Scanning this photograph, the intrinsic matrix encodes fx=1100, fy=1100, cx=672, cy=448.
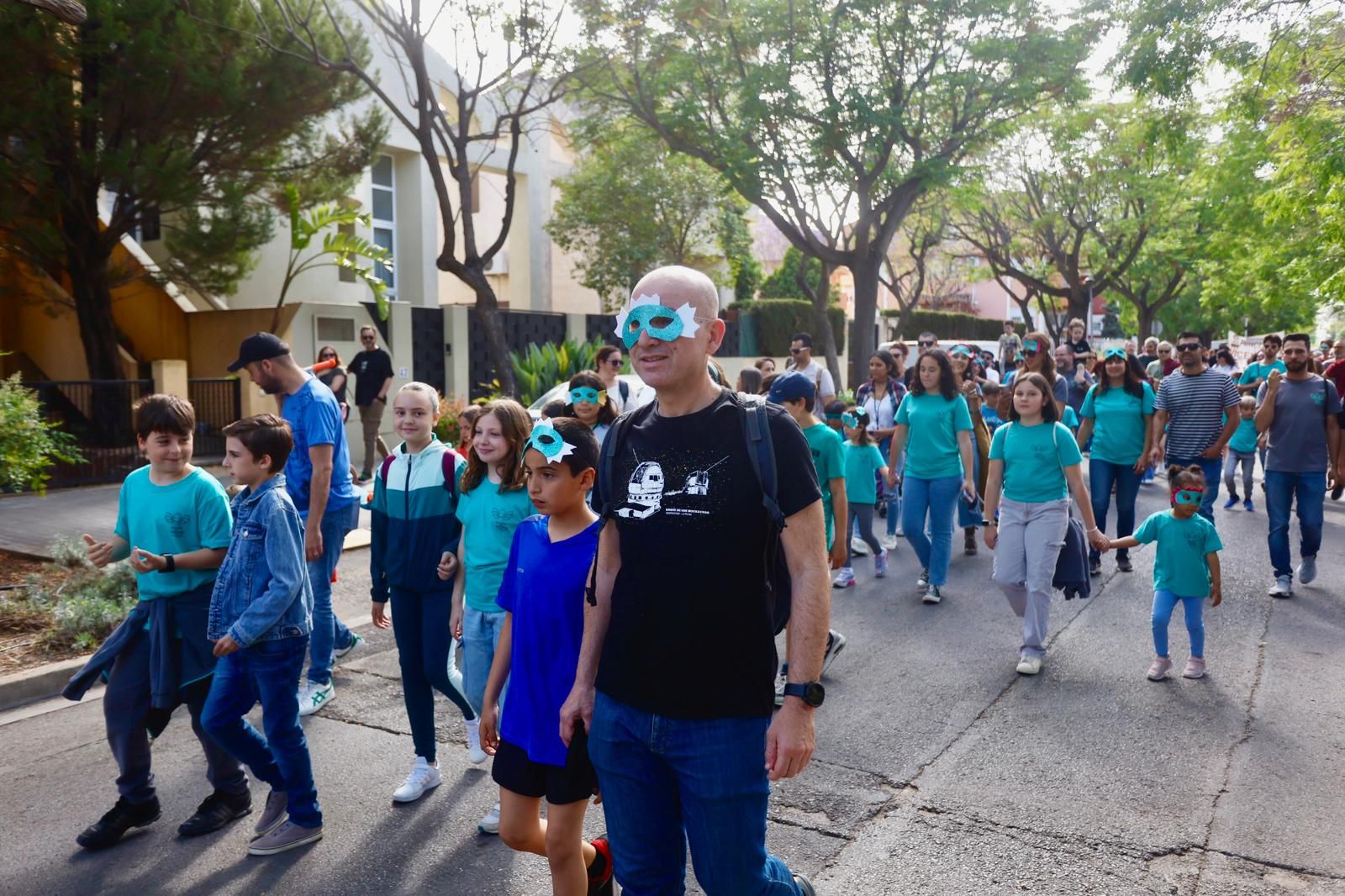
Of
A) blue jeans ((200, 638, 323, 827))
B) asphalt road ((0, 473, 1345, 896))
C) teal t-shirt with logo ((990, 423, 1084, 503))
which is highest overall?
teal t-shirt with logo ((990, 423, 1084, 503))

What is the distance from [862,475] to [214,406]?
11761mm

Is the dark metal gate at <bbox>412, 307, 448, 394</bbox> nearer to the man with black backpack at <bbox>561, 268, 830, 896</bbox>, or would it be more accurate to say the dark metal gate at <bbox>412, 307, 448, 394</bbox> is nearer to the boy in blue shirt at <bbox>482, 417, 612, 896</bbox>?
the boy in blue shirt at <bbox>482, 417, 612, 896</bbox>

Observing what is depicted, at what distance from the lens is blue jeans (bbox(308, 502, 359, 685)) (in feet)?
19.2

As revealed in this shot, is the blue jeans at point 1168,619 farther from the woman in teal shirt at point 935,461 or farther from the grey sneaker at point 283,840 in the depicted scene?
the grey sneaker at point 283,840

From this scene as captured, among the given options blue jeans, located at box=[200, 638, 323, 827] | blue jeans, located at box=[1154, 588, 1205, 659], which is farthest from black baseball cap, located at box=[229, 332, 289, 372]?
blue jeans, located at box=[1154, 588, 1205, 659]

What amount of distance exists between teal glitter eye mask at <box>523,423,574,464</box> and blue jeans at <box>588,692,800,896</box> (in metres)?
0.82

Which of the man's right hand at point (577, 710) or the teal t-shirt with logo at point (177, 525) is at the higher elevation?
the teal t-shirt with logo at point (177, 525)

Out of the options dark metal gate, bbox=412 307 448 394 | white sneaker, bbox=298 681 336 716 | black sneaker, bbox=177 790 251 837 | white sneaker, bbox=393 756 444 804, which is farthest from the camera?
dark metal gate, bbox=412 307 448 394

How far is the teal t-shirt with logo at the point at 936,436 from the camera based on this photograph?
8117 mm

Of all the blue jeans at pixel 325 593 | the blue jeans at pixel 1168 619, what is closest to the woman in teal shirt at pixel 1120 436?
the blue jeans at pixel 1168 619

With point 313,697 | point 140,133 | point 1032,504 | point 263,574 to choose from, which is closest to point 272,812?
point 263,574

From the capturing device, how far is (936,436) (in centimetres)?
814

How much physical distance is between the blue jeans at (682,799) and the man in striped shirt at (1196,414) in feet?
23.6

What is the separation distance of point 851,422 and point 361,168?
1332 cm
